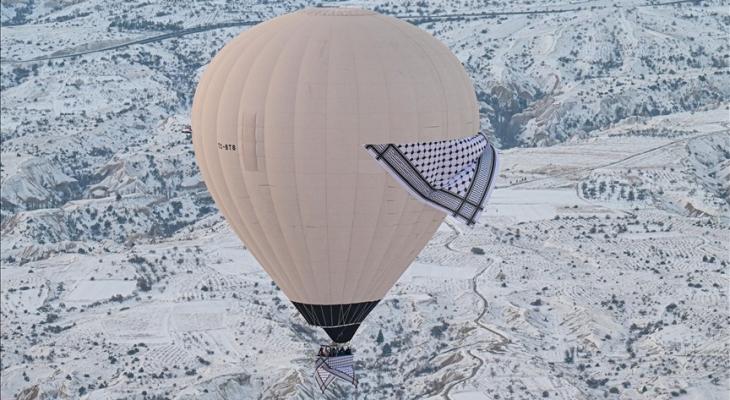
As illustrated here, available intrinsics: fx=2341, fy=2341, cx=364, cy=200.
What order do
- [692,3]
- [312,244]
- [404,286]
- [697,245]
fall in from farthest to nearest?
[692,3]
[697,245]
[404,286]
[312,244]

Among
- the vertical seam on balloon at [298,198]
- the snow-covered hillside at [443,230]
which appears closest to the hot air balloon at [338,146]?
the vertical seam on balloon at [298,198]

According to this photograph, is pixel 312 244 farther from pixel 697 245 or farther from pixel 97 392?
pixel 697 245

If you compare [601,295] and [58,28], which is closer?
[601,295]

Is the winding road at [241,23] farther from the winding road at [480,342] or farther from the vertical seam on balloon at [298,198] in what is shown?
the vertical seam on balloon at [298,198]

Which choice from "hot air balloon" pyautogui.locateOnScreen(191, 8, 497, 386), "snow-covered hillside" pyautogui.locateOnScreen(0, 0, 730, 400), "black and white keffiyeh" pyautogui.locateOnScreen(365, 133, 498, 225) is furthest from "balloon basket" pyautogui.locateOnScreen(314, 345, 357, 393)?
"snow-covered hillside" pyautogui.locateOnScreen(0, 0, 730, 400)

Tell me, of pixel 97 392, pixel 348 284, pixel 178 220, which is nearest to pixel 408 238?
pixel 348 284

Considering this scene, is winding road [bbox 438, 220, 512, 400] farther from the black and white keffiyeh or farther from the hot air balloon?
the black and white keffiyeh
